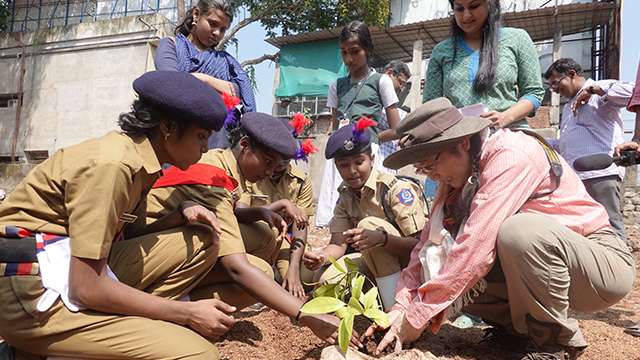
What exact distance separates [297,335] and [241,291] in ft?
1.30

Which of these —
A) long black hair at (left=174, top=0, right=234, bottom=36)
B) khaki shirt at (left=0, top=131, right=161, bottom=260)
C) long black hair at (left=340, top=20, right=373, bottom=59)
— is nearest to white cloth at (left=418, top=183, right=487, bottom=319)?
khaki shirt at (left=0, top=131, right=161, bottom=260)

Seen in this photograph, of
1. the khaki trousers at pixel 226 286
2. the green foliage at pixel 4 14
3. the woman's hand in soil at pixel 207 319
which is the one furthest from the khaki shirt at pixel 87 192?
the green foliage at pixel 4 14

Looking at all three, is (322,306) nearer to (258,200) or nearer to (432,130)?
(432,130)

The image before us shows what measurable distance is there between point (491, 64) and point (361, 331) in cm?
153

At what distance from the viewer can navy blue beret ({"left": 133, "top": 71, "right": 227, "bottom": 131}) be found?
70.8 inches

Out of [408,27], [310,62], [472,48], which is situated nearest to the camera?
[472,48]

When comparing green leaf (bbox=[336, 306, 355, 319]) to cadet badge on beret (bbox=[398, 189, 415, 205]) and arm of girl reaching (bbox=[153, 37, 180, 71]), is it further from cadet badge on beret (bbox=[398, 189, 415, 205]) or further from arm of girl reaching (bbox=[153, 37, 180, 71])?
arm of girl reaching (bbox=[153, 37, 180, 71])

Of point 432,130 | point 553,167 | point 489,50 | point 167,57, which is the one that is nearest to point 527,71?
point 489,50

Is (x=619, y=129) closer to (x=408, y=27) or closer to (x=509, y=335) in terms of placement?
(x=509, y=335)

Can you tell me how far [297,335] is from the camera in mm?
2570

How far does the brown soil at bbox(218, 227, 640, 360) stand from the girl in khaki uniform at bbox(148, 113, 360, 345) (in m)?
0.21

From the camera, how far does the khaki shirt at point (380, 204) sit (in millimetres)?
2924

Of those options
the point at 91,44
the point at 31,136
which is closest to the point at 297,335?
the point at 91,44

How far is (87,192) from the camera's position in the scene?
1599 mm
